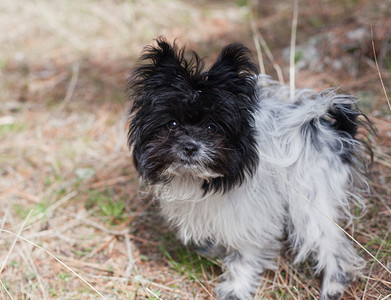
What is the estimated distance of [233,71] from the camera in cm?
238

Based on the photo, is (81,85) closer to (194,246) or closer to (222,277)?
(194,246)

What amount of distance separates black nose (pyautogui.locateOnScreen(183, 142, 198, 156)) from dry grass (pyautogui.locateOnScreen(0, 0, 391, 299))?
3.79 feet

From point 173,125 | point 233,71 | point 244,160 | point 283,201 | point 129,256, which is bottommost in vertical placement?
point 129,256

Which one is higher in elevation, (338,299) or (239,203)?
(239,203)

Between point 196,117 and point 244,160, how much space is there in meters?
0.39

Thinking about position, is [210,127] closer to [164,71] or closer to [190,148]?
[190,148]

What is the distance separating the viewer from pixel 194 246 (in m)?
3.38

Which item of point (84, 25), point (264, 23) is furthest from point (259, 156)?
point (84, 25)

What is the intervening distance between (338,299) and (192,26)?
520 cm

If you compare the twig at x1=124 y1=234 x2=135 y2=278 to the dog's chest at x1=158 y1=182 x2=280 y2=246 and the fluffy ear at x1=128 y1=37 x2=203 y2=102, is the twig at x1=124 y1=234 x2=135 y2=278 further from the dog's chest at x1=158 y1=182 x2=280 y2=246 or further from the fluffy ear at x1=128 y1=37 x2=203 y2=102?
the fluffy ear at x1=128 y1=37 x2=203 y2=102

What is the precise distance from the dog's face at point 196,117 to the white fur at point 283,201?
229 millimetres

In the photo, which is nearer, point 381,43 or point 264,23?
point 381,43

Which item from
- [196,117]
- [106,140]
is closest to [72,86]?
[106,140]

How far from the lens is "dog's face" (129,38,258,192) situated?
7.66ft
